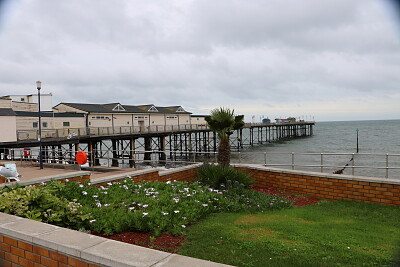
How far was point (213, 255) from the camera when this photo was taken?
4207mm

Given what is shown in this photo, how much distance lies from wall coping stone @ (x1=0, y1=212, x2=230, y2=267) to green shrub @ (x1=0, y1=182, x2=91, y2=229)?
→ 2.32ft

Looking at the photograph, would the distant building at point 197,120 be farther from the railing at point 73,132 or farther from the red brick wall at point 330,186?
the red brick wall at point 330,186

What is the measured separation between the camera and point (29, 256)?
3.67 m

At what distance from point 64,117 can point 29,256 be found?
36119mm

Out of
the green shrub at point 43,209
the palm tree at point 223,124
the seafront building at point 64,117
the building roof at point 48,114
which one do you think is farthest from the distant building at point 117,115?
the green shrub at point 43,209

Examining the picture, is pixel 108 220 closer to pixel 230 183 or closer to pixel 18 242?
pixel 18 242

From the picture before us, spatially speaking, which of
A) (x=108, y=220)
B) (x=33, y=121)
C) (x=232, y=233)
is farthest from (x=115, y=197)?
(x=33, y=121)

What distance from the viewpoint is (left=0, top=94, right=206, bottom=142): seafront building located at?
26.6m

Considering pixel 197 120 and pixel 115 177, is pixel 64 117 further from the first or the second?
pixel 115 177

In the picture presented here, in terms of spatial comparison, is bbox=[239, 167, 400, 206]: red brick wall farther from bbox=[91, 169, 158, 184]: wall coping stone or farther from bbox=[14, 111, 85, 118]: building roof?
bbox=[14, 111, 85, 118]: building roof

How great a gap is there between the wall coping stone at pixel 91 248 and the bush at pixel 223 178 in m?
5.77

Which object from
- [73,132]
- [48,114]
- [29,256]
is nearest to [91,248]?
[29,256]

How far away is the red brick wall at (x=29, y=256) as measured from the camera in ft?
10.9

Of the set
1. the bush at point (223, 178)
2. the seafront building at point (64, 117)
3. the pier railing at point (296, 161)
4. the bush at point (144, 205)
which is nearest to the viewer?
the bush at point (144, 205)
